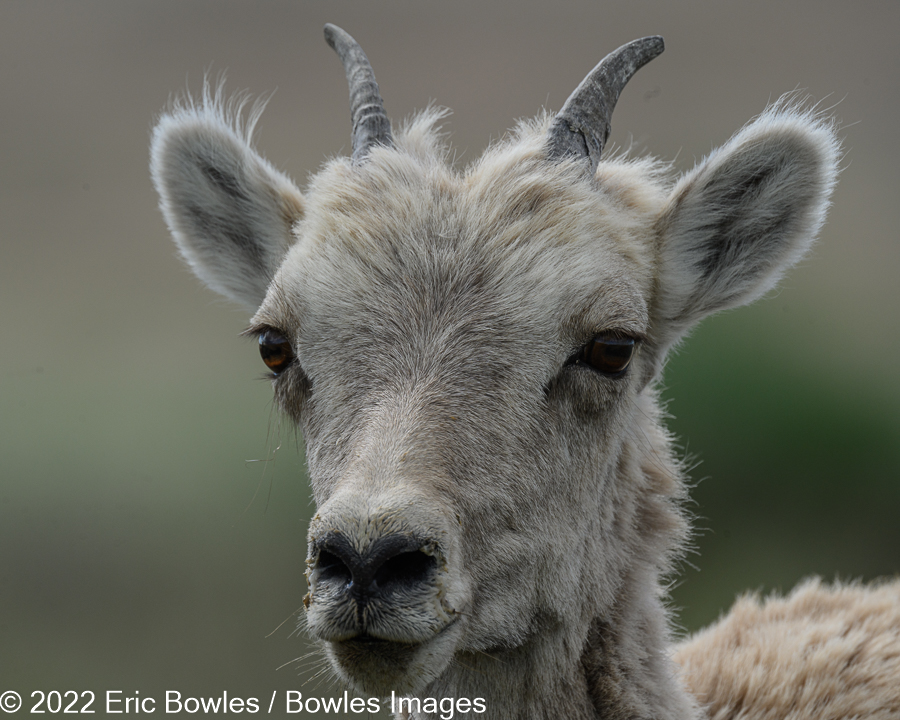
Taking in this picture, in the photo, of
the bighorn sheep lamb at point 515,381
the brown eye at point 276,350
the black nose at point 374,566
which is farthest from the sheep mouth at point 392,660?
the brown eye at point 276,350

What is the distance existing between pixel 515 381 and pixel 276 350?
1.44 metres

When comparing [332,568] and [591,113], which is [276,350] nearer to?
[332,568]

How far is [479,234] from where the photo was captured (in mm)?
4562

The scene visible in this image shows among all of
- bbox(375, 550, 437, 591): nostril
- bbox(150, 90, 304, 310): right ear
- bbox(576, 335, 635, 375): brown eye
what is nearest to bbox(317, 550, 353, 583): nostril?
bbox(375, 550, 437, 591): nostril

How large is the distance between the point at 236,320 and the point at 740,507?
1250cm

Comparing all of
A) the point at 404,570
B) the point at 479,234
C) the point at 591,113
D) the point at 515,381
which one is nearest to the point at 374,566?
the point at 404,570

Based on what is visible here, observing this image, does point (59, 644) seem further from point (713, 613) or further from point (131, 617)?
point (713, 613)

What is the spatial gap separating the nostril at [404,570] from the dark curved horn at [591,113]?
2674mm

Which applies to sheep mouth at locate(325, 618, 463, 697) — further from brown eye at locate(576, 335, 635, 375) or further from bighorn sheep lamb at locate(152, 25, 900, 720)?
brown eye at locate(576, 335, 635, 375)

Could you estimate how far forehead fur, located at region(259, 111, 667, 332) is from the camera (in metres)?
4.41

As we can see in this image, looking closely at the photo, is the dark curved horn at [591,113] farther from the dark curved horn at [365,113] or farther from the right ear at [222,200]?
the right ear at [222,200]

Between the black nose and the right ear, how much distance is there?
9.84 ft

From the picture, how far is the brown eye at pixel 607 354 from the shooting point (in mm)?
4371

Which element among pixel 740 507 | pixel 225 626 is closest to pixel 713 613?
pixel 740 507
